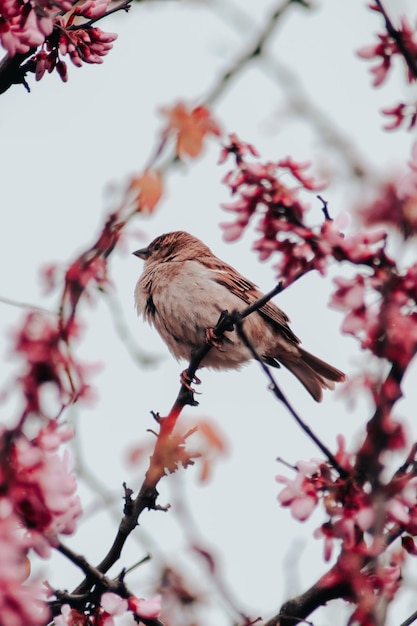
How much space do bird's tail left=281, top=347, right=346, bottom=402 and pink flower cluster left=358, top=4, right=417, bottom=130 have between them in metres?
4.30

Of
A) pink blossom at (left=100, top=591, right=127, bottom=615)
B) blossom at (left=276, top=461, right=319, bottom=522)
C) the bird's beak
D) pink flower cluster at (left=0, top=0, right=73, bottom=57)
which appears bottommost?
blossom at (left=276, top=461, right=319, bottom=522)

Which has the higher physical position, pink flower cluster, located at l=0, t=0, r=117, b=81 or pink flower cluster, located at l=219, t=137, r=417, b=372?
pink flower cluster, located at l=0, t=0, r=117, b=81

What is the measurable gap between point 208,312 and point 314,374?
1240 millimetres

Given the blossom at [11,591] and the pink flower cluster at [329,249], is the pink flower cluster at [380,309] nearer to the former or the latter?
the pink flower cluster at [329,249]

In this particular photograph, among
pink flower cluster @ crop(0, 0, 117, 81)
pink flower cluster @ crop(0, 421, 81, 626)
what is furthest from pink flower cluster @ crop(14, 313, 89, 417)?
pink flower cluster @ crop(0, 0, 117, 81)

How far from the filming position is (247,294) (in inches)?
281

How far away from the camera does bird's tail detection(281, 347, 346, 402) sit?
23.6ft

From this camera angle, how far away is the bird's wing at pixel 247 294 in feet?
22.9

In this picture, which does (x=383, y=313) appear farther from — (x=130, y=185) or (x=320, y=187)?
(x=320, y=187)

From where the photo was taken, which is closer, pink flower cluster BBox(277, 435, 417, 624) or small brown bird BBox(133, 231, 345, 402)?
pink flower cluster BBox(277, 435, 417, 624)

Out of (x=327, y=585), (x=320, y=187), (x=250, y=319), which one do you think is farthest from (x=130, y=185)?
(x=250, y=319)

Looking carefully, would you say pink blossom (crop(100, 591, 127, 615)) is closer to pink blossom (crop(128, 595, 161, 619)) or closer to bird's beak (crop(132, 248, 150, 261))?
pink blossom (crop(128, 595, 161, 619))

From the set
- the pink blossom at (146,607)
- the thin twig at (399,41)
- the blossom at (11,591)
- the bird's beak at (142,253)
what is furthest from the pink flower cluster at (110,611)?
the bird's beak at (142,253)

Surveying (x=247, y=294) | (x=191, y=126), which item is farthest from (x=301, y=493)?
(x=247, y=294)
